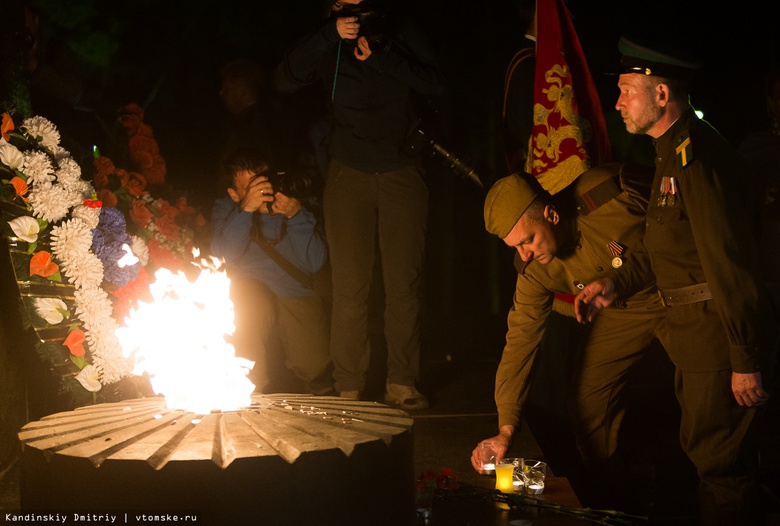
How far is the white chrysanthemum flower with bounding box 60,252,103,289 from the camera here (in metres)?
4.45

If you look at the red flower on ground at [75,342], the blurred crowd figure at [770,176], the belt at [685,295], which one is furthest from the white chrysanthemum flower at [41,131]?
the blurred crowd figure at [770,176]

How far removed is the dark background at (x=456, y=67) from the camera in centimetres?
824

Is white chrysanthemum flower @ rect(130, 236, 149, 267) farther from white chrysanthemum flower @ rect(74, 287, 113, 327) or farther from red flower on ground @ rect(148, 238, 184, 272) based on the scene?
white chrysanthemum flower @ rect(74, 287, 113, 327)

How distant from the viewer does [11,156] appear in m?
4.22

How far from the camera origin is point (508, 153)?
5.52m

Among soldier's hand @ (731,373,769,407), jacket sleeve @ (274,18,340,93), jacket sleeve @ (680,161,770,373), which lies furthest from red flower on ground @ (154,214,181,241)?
soldier's hand @ (731,373,769,407)

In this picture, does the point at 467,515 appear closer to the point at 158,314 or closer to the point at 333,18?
the point at 158,314

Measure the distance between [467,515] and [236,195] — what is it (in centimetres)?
297

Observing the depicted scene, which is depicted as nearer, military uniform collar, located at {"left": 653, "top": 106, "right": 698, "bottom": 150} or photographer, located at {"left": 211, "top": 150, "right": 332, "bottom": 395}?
military uniform collar, located at {"left": 653, "top": 106, "right": 698, "bottom": 150}

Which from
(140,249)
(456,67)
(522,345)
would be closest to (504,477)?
(522,345)

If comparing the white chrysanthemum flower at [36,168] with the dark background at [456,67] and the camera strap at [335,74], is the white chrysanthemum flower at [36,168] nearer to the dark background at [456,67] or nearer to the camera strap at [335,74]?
the camera strap at [335,74]

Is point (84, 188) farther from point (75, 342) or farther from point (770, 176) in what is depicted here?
point (770, 176)

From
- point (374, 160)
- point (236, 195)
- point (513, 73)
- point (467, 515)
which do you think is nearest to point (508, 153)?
point (513, 73)

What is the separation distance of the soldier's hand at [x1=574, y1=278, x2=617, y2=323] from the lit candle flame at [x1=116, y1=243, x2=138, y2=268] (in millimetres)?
2411
